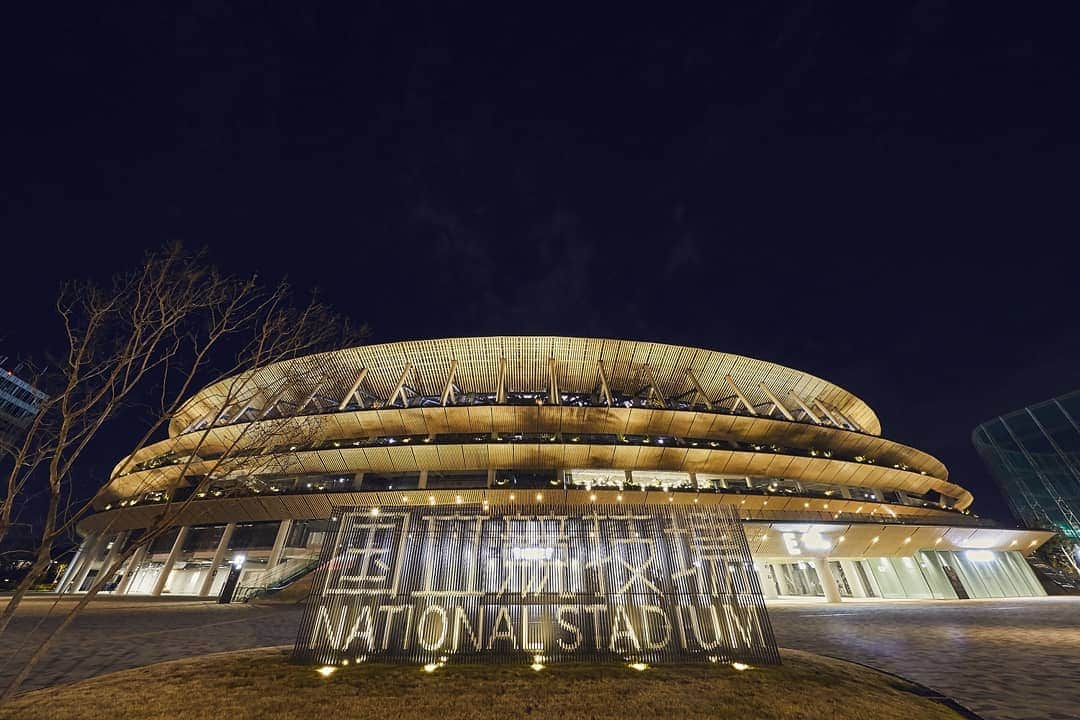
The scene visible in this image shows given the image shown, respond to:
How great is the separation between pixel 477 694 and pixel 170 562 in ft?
128

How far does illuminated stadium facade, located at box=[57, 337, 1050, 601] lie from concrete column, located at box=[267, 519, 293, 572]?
0.10m

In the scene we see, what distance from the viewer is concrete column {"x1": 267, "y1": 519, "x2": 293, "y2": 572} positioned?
3080cm

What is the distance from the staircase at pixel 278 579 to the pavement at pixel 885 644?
5899 millimetres

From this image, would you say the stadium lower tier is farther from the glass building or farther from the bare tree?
the glass building

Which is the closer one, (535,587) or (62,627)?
(62,627)

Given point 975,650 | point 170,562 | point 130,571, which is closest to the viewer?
point 975,650

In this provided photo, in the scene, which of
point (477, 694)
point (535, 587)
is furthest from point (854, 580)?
point (477, 694)

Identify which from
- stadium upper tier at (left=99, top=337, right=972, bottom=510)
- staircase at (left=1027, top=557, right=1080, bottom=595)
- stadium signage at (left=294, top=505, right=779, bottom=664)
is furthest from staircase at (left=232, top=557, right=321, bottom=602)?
staircase at (left=1027, top=557, right=1080, bottom=595)

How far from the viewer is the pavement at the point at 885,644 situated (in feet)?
24.3

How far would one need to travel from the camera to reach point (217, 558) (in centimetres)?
3212

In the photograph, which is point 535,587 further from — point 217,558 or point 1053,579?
point 1053,579

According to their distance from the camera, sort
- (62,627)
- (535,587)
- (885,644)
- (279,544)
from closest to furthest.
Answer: (62,627) < (535,587) < (885,644) < (279,544)

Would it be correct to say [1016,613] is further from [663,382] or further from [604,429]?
[663,382]

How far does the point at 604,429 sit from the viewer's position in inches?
1368
